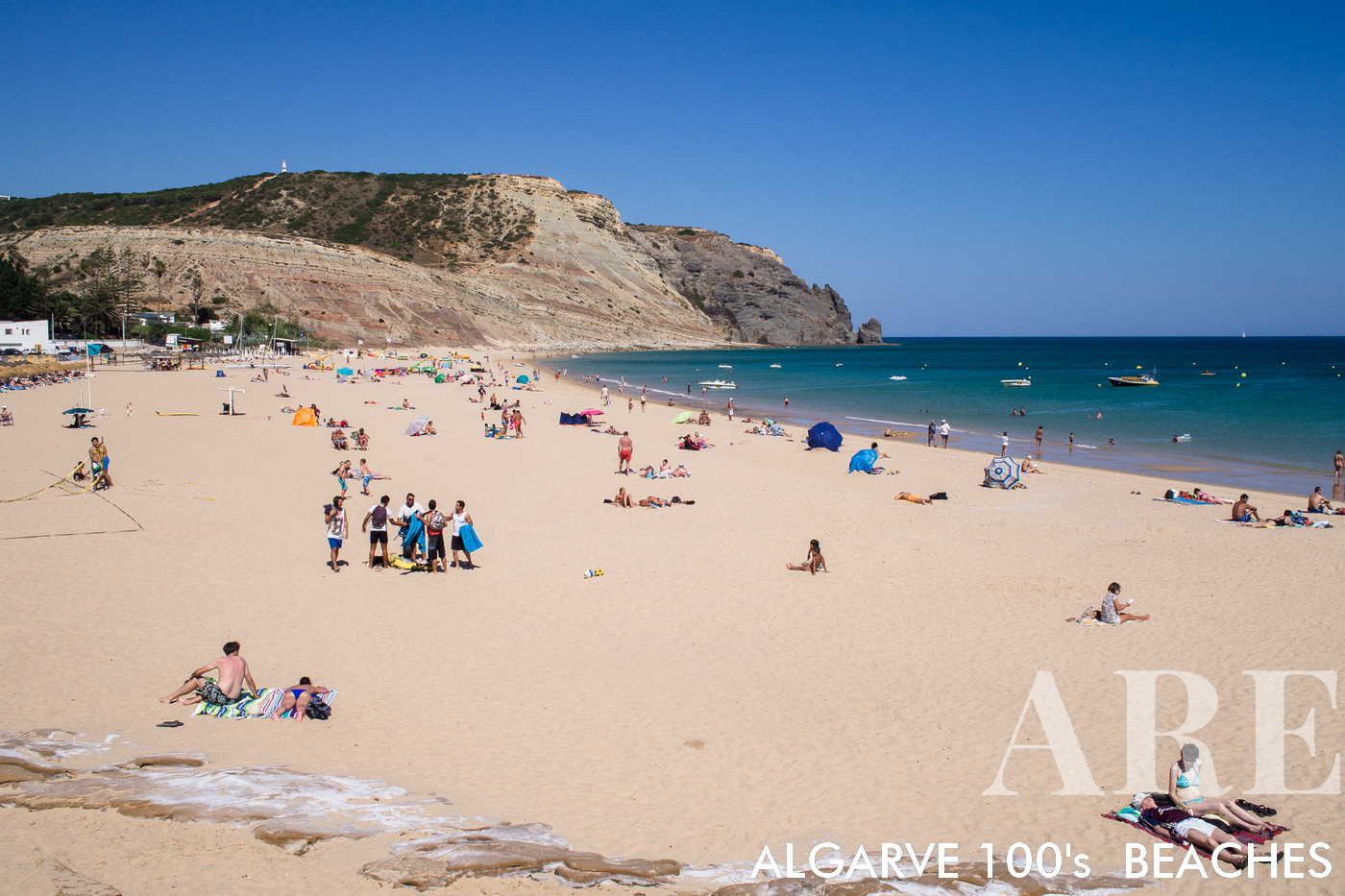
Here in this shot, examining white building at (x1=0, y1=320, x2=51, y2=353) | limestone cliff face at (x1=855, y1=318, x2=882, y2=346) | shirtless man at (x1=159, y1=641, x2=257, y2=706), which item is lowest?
shirtless man at (x1=159, y1=641, x2=257, y2=706)

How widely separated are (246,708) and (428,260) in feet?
334

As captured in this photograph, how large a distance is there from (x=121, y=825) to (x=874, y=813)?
4.80 metres

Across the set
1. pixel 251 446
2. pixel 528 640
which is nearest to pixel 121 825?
pixel 528 640

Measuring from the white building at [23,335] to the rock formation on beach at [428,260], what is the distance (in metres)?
20.7

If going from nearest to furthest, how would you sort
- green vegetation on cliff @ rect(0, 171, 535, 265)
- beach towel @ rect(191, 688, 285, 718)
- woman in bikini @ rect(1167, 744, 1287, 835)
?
woman in bikini @ rect(1167, 744, 1287, 835)
beach towel @ rect(191, 688, 285, 718)
green vegetation on cliff @ rect(0, 171, 535, 265)

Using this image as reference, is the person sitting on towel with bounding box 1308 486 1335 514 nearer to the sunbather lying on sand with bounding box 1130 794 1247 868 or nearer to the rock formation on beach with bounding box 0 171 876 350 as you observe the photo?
the sunbather lying on sand with bounding box 1130 794 1247 868

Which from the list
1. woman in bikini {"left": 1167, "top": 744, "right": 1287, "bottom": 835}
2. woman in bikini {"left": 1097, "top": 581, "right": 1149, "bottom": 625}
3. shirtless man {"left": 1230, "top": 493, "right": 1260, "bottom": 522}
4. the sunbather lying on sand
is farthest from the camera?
shirtless man {"left": 1230, "top": 493, "right": 1260, "bottom": 522}

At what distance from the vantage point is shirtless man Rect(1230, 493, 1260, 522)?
16.3 m

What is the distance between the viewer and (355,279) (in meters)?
81.9

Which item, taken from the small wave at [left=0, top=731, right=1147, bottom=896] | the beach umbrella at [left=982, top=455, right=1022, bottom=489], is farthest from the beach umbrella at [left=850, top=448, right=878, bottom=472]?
the small wave at [left=0, top=731, right=1147, bottom=896]

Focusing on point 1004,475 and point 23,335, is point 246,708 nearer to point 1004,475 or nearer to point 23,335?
point 1004,475

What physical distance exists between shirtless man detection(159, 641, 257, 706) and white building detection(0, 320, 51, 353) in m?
53.6

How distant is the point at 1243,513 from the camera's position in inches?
644

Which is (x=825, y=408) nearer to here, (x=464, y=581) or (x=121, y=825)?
(x=464, y=581)
